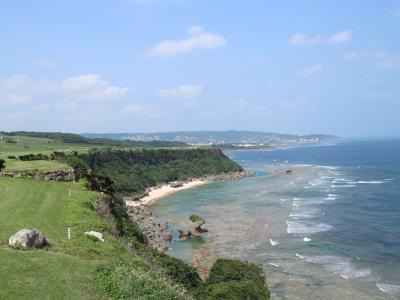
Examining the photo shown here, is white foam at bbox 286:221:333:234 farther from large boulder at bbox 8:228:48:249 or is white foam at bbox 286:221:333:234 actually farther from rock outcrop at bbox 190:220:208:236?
large boulder at bbox 8:228:48:249

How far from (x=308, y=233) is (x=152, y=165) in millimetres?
73783

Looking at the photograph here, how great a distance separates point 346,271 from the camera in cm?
3888

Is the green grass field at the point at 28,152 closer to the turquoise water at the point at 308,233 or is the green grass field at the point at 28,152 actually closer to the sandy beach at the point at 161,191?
the turquoise water at the point at 308,233

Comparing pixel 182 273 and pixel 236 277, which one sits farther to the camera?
pixel 236 277

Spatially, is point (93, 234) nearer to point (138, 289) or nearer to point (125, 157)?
point (138, 289)

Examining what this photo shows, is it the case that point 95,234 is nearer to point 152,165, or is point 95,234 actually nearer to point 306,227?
point 306,227

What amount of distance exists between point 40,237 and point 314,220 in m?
48.6

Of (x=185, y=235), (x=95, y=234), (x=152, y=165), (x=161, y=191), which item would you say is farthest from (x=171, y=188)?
(x=95, y=234)

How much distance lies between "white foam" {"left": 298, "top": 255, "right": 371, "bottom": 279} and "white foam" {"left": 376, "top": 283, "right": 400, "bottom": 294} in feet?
8.55

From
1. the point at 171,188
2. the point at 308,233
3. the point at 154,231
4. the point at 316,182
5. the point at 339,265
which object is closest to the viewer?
the point at 339,265

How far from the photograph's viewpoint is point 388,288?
A: 113 ft

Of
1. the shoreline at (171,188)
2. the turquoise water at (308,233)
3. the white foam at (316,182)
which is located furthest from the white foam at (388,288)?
the white foam at (316,182)

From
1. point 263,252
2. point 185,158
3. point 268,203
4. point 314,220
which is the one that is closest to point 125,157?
point 185,158

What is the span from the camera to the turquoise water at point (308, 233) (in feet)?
120
